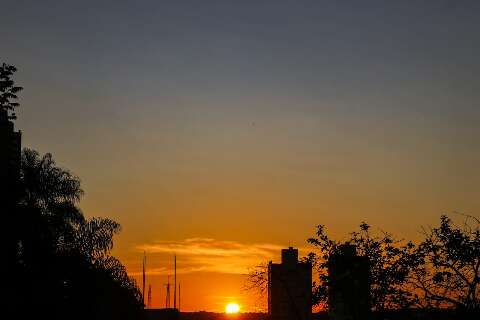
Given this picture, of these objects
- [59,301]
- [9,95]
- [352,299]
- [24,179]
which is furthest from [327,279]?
[9,95]

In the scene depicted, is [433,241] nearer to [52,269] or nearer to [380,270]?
[380,270]

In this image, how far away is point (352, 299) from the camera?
139 ft

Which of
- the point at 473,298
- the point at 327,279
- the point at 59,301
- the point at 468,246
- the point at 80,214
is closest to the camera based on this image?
the point at 473,298

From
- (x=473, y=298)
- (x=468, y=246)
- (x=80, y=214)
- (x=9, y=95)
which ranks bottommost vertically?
(x=473, y=298)

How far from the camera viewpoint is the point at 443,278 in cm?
3269

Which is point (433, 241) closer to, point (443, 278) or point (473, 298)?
point (443, 278)

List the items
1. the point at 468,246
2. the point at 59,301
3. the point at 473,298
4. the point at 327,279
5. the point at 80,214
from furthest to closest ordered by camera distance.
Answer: the point at 80,214, the point at 327,279, the point at 59,301, the point at 468,246, the point at 473,298

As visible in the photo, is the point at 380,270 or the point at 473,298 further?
the point at 380,270

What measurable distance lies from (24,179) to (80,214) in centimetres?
446

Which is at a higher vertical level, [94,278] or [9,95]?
[9,95]

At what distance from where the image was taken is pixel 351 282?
43.2 meters

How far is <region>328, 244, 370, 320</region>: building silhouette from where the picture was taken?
42531 mm

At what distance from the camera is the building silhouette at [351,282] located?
42.5m

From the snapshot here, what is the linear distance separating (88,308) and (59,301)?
2.46 m
